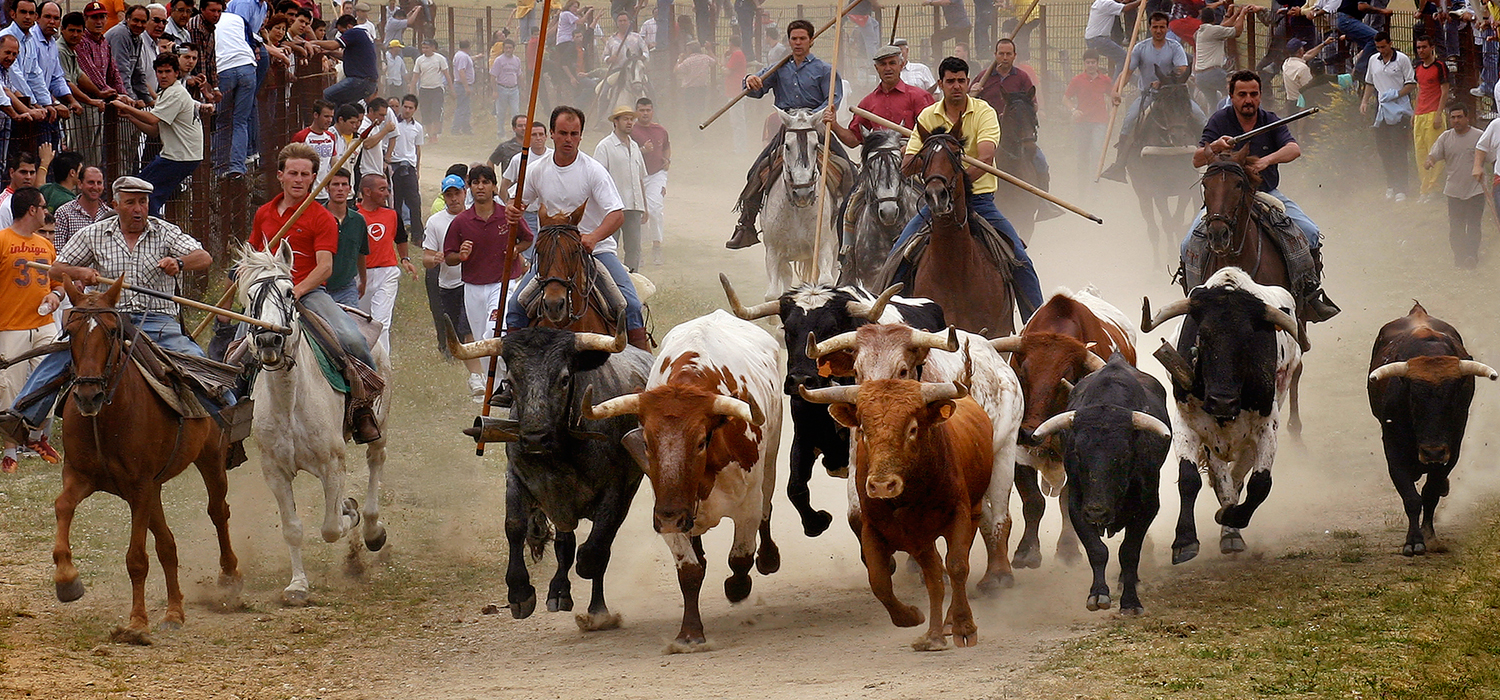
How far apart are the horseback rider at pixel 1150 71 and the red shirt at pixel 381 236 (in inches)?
365

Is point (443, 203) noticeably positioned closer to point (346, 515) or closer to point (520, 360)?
point (346, 515)

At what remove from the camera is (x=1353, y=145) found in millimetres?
22078

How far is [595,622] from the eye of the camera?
28.9 ft

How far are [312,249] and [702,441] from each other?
3.99 m

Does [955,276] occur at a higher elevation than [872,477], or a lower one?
higher

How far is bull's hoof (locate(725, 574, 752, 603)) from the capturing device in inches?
350

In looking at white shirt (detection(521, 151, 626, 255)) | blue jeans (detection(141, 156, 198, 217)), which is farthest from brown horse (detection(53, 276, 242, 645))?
blue jeans (detection(141, 156, 198, 217))

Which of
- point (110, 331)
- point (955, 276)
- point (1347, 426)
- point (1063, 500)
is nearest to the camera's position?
point (110, 331)

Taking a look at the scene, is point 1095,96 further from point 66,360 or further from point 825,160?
point 66,360

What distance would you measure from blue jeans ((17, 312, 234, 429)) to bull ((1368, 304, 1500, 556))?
693cm

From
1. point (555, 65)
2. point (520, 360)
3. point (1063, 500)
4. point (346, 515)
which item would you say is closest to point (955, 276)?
point (1063, 500)

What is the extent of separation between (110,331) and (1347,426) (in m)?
9.84

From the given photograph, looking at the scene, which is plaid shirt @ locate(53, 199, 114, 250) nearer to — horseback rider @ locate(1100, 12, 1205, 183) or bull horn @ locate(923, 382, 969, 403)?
bull horn @ locate(923, 382, 969, 403)

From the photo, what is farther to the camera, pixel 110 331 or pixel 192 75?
pixel 192 75
